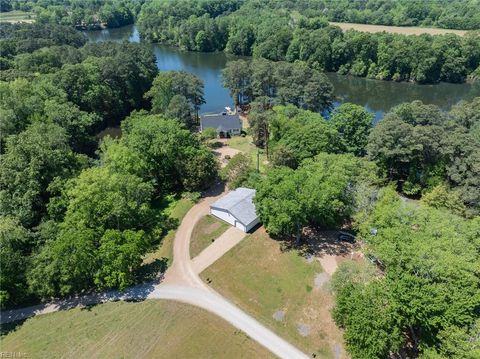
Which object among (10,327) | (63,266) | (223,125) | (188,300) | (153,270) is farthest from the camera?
(223,125)

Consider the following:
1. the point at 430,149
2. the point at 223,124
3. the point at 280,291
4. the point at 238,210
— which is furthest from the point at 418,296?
the point at 223,124

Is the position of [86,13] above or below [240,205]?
above

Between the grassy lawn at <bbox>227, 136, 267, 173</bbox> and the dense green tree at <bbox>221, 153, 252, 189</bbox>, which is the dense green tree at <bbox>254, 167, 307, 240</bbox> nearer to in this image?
the dense green tree at <bbox>221, 153, 252, 189</bbox>

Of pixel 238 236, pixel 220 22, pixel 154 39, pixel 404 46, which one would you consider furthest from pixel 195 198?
pixel 154 39

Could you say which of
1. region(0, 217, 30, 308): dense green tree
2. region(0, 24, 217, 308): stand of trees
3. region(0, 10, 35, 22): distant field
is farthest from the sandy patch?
region(0, 10, 35, 22): distant field

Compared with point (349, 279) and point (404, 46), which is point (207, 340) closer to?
point (349, 279)

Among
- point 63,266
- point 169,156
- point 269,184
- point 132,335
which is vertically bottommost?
point 132,335

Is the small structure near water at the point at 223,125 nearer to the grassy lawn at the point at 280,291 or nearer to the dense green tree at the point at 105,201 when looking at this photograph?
the dense green tree at the point at 105,201

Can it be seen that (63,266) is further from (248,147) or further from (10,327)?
(248,147)
